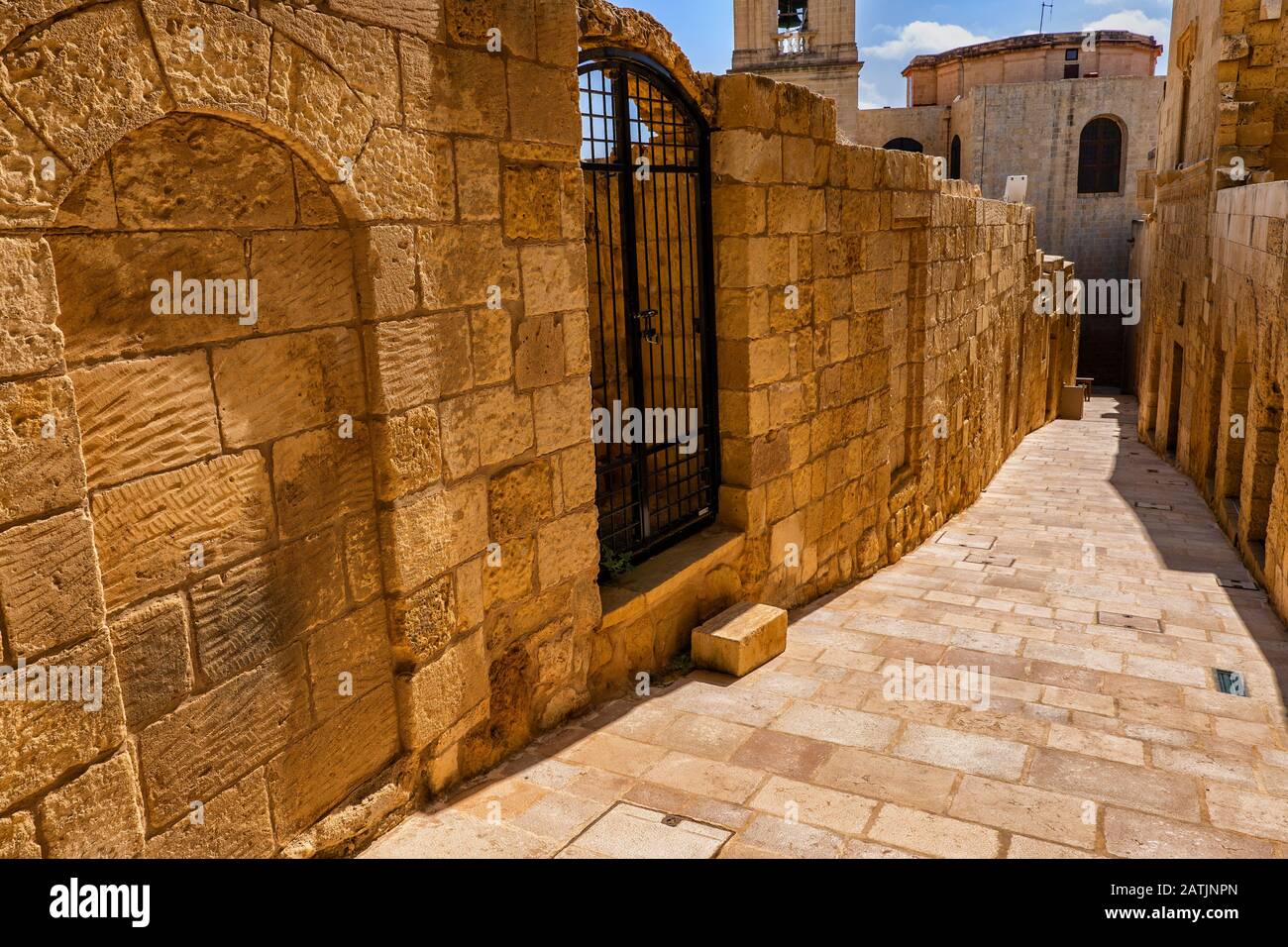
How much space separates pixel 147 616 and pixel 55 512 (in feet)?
1.37

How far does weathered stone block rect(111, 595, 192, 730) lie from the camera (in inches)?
90.0

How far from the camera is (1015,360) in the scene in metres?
15.2

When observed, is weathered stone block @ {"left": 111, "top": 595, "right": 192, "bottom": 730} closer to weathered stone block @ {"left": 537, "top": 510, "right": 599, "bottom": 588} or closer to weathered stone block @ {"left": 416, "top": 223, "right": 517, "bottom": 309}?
weathered stone block @ {"left": 416, "top": 223, "right": 517, "bottom": 309}

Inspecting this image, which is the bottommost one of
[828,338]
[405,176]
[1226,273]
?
[828,338]

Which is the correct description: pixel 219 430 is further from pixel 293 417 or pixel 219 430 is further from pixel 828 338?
pixel 828 338

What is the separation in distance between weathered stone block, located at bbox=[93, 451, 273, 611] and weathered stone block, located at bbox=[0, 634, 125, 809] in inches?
7.9

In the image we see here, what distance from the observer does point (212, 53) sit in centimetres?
234

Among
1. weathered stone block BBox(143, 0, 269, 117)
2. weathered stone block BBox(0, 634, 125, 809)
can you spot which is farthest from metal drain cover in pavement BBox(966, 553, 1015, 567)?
weathered stone block BBox(0, 634, 125, 809)

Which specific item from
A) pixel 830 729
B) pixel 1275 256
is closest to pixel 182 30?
pixel 830 729

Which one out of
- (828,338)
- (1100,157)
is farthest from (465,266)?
(1100,157)

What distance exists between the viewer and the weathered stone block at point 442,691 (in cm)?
323

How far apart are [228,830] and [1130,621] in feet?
20.6

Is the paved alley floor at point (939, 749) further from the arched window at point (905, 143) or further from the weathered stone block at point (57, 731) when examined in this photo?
the arched window at point (905, 143)
